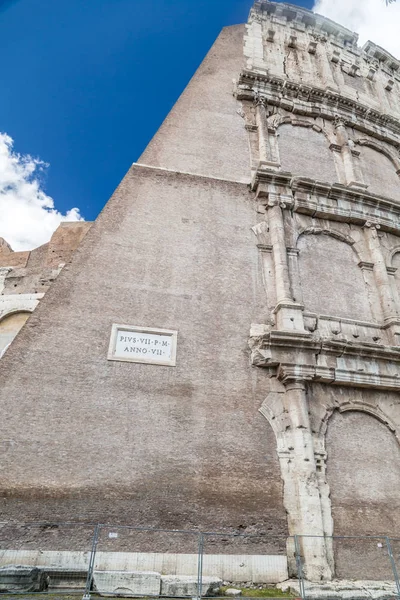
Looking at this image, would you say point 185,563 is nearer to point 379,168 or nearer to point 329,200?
point 329,200

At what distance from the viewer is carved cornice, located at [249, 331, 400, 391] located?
9570 mm

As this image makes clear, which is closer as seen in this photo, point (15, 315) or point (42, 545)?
point (42, 545)

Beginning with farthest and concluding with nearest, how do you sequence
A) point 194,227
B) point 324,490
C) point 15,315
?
point 15,315, point 194,227, point 324,490

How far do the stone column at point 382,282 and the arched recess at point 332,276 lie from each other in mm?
275

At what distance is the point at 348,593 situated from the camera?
670 centimetres

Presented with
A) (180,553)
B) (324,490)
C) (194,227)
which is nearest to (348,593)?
(324,490)

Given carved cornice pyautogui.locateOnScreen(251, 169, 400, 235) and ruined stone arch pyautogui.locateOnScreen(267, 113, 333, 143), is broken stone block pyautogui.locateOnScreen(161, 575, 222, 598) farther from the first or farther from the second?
ruined stone arch pyautogui.locateOnScreen(267, 113, 333, 143)

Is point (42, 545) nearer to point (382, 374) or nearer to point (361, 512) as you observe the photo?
point (361, 512)

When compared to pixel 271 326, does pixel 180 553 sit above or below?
below

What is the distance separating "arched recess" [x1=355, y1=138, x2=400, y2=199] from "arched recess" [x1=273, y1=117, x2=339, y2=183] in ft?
4.86

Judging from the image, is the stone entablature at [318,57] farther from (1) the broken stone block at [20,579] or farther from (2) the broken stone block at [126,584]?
(1) the broken stone block at [20,579]

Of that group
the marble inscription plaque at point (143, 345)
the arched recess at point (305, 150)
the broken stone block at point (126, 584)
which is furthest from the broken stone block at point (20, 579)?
the arched recess at point (305, 150)

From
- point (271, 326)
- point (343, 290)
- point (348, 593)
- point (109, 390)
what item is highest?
point (343, 290)

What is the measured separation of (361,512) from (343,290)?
5.69m
